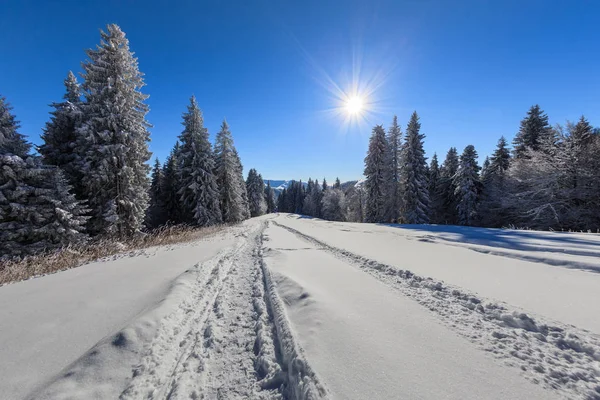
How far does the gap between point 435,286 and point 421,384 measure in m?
2.62

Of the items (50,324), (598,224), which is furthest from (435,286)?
(598,224)

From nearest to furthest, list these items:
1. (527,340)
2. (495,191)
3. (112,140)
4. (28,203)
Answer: (527,340)
(28,203)
(112,140)
(495,191)

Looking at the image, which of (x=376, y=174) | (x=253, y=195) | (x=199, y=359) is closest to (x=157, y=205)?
(x=253, y=195)

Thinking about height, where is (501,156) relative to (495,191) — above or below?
above

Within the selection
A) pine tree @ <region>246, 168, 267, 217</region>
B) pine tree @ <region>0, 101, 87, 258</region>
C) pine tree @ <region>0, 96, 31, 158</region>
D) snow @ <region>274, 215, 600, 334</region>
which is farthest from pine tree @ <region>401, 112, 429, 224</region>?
pine tree @ <region>246, 168, 267, 217</region>

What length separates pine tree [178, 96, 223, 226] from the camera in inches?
914

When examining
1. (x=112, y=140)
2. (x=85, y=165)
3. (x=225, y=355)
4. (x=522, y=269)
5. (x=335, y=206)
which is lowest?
(x=225, y=355)

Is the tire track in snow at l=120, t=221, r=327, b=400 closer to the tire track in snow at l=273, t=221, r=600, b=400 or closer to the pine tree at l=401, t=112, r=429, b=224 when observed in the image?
the tire track in snow at l=273, t=221, r=600, b=400

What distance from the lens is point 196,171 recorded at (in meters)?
23.2

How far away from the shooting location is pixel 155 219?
3038 centimetres

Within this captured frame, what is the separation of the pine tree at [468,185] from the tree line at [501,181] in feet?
0.33

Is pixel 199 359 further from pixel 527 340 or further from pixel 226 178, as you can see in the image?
pixel 226 178

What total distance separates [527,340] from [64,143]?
2155 cm

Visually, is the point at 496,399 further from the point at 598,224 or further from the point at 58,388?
the point at 598,224
